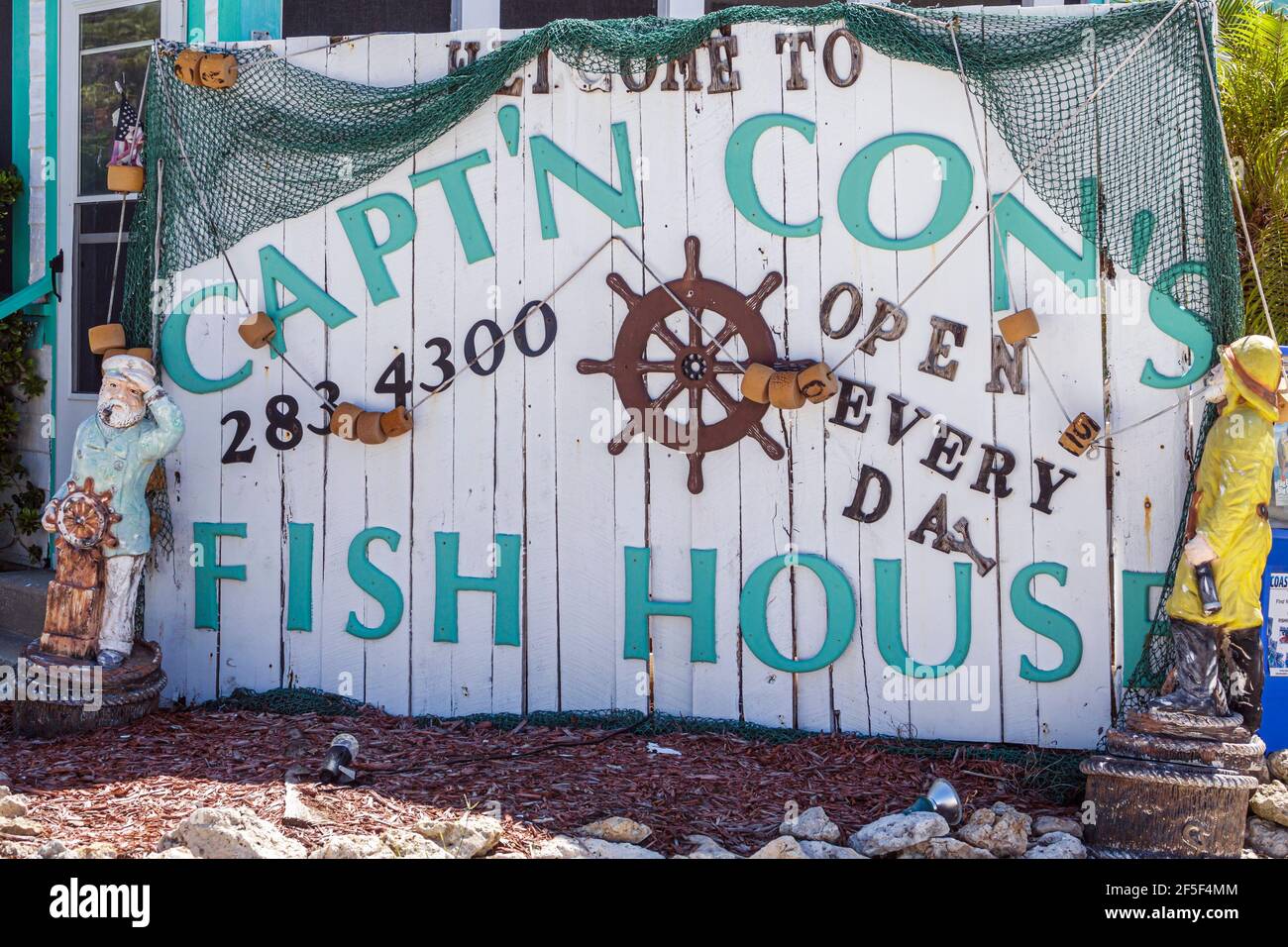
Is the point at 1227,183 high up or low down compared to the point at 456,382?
up

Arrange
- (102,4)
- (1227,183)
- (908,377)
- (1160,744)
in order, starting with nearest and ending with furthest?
(1160,744), (1227,183), (908,377), (102,4)

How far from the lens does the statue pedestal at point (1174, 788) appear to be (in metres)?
3.84

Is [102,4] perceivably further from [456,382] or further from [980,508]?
[980,508]

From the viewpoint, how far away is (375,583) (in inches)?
208

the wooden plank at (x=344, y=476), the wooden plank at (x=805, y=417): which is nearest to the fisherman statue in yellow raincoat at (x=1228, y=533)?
the wooden plank at (x=805, y=417)

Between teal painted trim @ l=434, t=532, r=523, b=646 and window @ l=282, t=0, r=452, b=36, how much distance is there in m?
2.77

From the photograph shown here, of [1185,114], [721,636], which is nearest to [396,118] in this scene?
[721,636]

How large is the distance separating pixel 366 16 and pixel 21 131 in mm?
1860

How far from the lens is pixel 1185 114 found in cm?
453

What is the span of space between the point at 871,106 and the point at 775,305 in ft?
2.54

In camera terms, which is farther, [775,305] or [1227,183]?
[775,305]

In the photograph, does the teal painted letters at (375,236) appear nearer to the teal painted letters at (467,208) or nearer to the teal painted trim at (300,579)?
the teal painted letters at (467,208)

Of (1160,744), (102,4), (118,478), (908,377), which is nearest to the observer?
(1160,744)

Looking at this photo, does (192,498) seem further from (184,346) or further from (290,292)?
(290,292)
